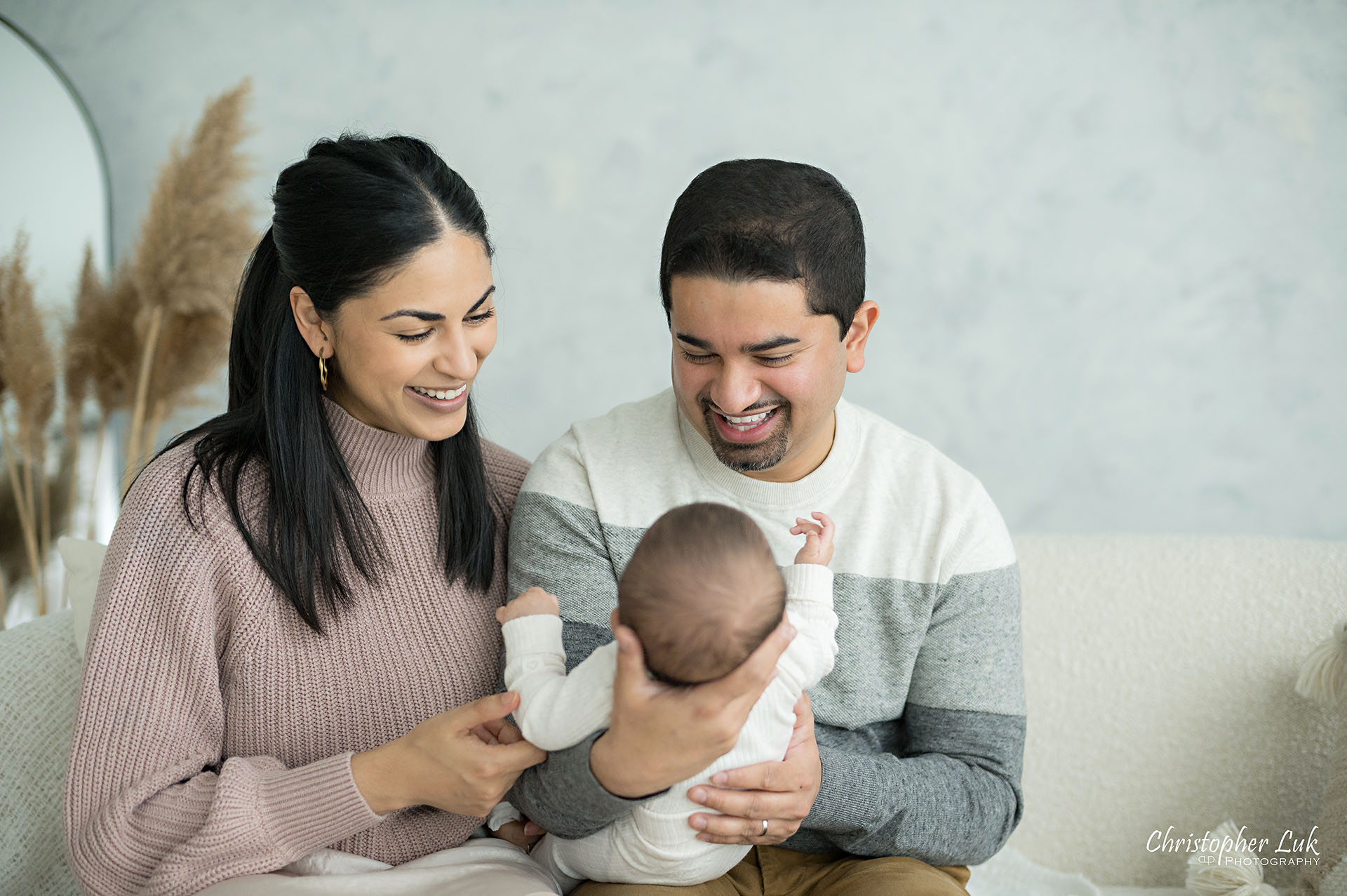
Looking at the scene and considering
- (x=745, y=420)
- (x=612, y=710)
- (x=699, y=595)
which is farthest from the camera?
(x=745, y=420)

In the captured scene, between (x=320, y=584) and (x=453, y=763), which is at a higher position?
(x=320, y=584)

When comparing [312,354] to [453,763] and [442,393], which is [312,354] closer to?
Answer: [442,393]

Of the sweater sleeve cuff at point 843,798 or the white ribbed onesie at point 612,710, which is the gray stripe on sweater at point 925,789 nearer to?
the sweater sleeve cuff at point 843,798

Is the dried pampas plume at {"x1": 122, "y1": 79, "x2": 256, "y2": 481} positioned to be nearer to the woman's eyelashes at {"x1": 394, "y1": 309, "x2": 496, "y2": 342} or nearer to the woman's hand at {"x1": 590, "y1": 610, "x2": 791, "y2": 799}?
the woman's eyelashes at {"x1": 394, "y1": 309, "x2": 496, "y2": 342}

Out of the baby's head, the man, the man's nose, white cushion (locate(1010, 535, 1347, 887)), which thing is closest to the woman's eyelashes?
the man

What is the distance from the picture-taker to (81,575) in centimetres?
196

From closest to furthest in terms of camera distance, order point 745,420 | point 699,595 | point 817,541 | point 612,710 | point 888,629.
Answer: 1. point 699,595
2. point 612,710
3. point 817,541
4. point 745,420
5. point 888,629

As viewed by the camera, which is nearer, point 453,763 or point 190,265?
point 453,763

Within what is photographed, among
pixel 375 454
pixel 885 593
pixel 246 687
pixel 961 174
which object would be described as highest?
pixel 961 174

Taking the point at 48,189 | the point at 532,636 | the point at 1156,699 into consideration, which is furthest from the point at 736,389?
the point at 48,189

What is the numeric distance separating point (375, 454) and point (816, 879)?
992mm

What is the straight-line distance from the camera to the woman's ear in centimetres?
160

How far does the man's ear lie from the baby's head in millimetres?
501

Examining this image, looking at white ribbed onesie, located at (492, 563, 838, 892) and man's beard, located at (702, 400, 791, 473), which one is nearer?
white ribbed onesie, located at (492, 563, 838, 892)
